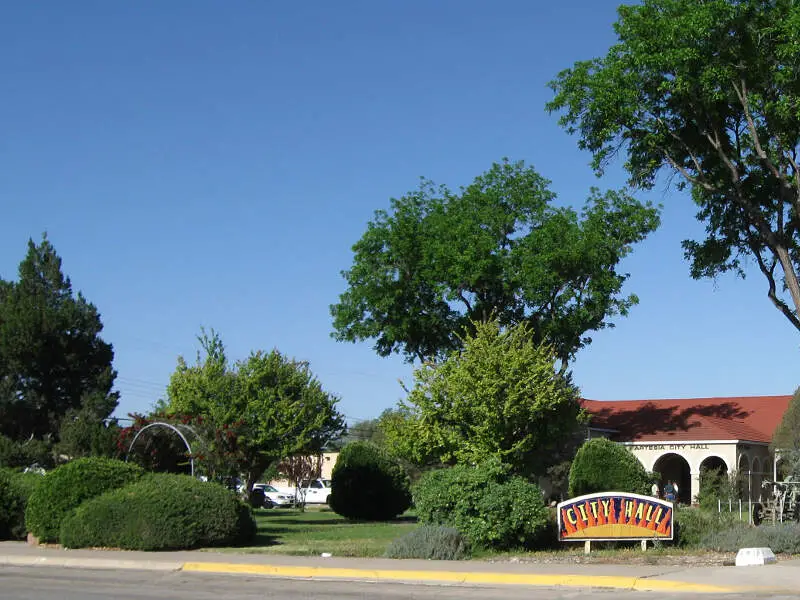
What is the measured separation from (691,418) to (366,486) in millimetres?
17730

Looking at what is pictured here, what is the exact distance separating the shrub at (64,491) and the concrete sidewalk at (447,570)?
0.84 metres

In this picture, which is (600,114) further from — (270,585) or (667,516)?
(270,585)

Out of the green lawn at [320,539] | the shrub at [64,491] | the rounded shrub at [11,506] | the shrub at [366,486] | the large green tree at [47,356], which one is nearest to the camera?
the green lawn at [320,539]

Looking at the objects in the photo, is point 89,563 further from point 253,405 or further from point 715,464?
point 715,464

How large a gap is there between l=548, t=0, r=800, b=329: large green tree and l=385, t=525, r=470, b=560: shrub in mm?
12590

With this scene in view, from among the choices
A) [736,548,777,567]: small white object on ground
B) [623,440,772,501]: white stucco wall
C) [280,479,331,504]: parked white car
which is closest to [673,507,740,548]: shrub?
[736,548,777,567]: small white object on ground

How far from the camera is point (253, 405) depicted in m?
31.4

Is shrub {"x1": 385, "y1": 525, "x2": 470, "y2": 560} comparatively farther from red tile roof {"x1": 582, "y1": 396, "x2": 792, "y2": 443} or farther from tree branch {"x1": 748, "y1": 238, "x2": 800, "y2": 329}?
red tile roof {"x1": 582, "y1": 396, "x2": 792, "y2": 443}

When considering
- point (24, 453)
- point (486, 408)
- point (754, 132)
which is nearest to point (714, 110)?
point (754, 132)

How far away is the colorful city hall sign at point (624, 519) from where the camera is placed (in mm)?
19359

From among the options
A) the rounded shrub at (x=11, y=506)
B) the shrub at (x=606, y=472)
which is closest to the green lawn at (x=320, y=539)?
the shrub at (x=606, y=472)

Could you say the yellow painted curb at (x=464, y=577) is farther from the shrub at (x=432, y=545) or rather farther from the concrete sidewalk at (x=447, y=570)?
the shrub at (x=432, y=545)

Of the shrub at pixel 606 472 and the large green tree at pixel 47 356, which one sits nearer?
the shrub at pixel 606 472

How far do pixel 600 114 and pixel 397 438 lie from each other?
11.2 metres
